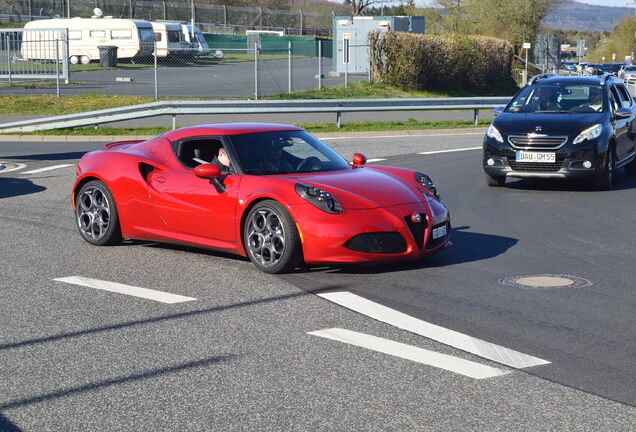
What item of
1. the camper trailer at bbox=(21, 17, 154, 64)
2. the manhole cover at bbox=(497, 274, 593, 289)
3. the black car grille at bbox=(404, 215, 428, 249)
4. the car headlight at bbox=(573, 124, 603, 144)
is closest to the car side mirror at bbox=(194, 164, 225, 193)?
the black car grille at bbox=(404, 215, 428, 249)

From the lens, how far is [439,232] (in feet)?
28.3

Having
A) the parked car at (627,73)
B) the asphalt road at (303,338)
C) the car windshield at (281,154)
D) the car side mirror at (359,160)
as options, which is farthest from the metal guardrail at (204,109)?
the parked car at (627,73)

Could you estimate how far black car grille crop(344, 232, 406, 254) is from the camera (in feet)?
26.5

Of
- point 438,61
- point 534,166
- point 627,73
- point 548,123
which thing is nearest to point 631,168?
point 548,123

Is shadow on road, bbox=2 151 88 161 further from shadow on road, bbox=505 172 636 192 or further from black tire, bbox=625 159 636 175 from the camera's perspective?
black tire, bbox=625 159 636 175

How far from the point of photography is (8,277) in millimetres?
8172

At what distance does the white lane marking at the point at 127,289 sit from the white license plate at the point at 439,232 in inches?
89.7

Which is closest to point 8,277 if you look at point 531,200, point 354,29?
point 531,200

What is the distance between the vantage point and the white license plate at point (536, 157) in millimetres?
13672

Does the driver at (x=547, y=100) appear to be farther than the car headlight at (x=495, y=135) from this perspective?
Yes

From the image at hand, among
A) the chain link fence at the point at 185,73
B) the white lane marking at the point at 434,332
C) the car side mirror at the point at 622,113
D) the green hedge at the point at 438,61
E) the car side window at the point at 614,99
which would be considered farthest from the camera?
the green hedge at the point at 438,61

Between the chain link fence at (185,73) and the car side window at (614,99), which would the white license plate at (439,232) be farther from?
the chain link fence at (185,73)

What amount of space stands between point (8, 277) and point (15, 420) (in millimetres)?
3685

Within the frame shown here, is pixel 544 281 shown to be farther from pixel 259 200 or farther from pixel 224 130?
pixel 224 130
